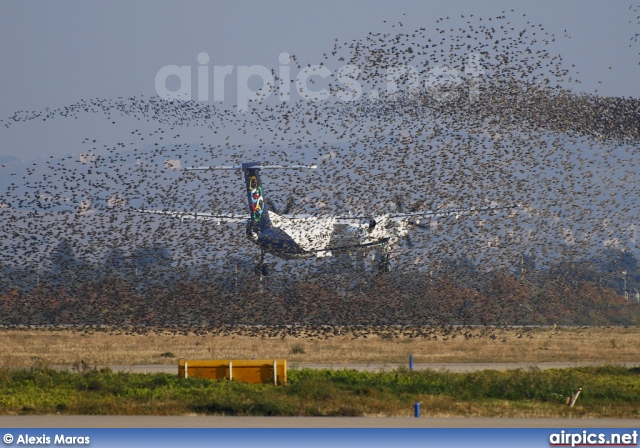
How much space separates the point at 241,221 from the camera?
9169 cm

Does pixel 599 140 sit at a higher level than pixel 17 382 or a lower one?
higher

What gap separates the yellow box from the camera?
41156 mm

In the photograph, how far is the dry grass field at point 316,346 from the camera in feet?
→ 188

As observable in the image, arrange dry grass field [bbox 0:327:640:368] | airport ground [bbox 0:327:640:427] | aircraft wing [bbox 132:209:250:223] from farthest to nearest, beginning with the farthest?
aircraft wing [bbox 132:209:250:223], dry grass field [bbox 0:327:640:368], airport ground [bbox 0:327:640:427]

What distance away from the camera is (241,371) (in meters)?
41.7

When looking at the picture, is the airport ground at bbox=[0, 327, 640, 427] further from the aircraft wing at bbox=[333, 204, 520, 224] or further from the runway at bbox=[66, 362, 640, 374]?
the aircraft wing at bbox=[333, 204, 520, 224]

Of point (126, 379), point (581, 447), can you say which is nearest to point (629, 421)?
point (581, 447)

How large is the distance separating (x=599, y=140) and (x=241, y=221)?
34735 millimetres

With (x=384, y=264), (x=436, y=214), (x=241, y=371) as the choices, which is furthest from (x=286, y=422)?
(x=436, y=214)

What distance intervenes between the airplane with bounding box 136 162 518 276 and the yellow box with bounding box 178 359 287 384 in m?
40.0

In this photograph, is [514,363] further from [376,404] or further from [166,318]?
[166,318]

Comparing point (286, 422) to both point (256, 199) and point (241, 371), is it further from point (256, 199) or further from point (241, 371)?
point (256, 199)

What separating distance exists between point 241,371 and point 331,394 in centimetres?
578

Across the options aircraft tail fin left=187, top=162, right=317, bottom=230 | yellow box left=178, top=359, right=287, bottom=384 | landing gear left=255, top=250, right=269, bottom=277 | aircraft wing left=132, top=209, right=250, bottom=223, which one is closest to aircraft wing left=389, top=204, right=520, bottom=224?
aircraft tail fin left=187, top=162, right=317, bottom=230
